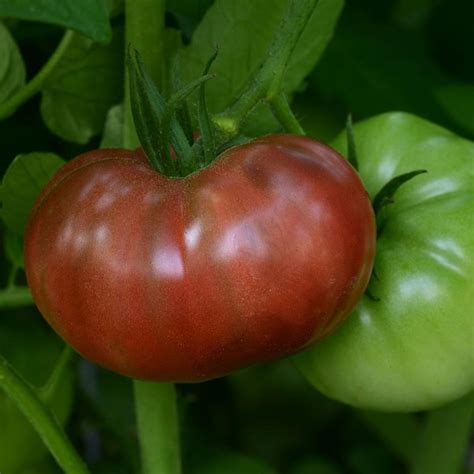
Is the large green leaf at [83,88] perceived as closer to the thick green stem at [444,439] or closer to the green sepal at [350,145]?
the green sepal at [350,145]

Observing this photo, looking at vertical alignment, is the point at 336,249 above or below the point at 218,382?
above

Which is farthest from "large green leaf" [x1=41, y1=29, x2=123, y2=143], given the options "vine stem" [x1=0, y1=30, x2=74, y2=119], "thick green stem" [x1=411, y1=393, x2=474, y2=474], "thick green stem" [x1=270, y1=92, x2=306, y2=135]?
"thick green stem" [x1=411, y1=393, x2=474, y2=474]

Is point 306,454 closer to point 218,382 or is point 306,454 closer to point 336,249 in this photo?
point 218,382

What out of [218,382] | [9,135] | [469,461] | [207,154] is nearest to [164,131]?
[207,154]

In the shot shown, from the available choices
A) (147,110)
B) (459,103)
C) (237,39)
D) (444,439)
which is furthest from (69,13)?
(444,439)

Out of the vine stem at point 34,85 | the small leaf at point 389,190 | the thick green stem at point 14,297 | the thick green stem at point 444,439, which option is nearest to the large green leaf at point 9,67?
the vine stem at point 34,85

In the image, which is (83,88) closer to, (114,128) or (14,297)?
(114,128)
